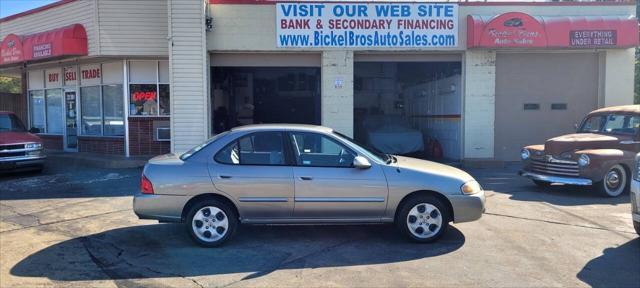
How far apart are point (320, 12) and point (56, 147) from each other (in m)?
10.8

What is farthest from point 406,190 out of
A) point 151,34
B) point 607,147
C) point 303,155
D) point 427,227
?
point 151,34

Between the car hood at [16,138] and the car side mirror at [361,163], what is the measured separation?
406 inches

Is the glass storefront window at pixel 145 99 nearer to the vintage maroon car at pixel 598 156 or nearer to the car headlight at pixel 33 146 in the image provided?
the car headlight at pixel 33 146

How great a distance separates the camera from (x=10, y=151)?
516 inches

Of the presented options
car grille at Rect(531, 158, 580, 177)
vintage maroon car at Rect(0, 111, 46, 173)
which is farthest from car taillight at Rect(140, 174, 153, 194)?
vintage maroon car at Rect(0, 111, 46, 173)

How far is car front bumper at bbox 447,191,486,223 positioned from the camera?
6.67m

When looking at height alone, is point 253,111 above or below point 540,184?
above

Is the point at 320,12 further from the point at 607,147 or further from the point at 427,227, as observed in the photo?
the point at 427,227

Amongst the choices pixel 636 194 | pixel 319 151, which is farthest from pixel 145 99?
pixel 636 194

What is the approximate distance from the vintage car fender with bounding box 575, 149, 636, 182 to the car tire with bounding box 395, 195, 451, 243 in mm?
4740

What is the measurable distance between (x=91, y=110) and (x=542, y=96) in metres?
14.0

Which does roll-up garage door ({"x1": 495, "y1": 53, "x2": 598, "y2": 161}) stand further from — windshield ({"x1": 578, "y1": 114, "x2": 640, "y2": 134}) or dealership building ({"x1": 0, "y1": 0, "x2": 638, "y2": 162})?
windshield ({"x1": 578, "y1": 114, "x2": 640, "y2": 134})

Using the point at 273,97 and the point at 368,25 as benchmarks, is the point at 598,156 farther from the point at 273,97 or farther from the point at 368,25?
the point at 273,97

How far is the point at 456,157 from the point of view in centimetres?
1559
